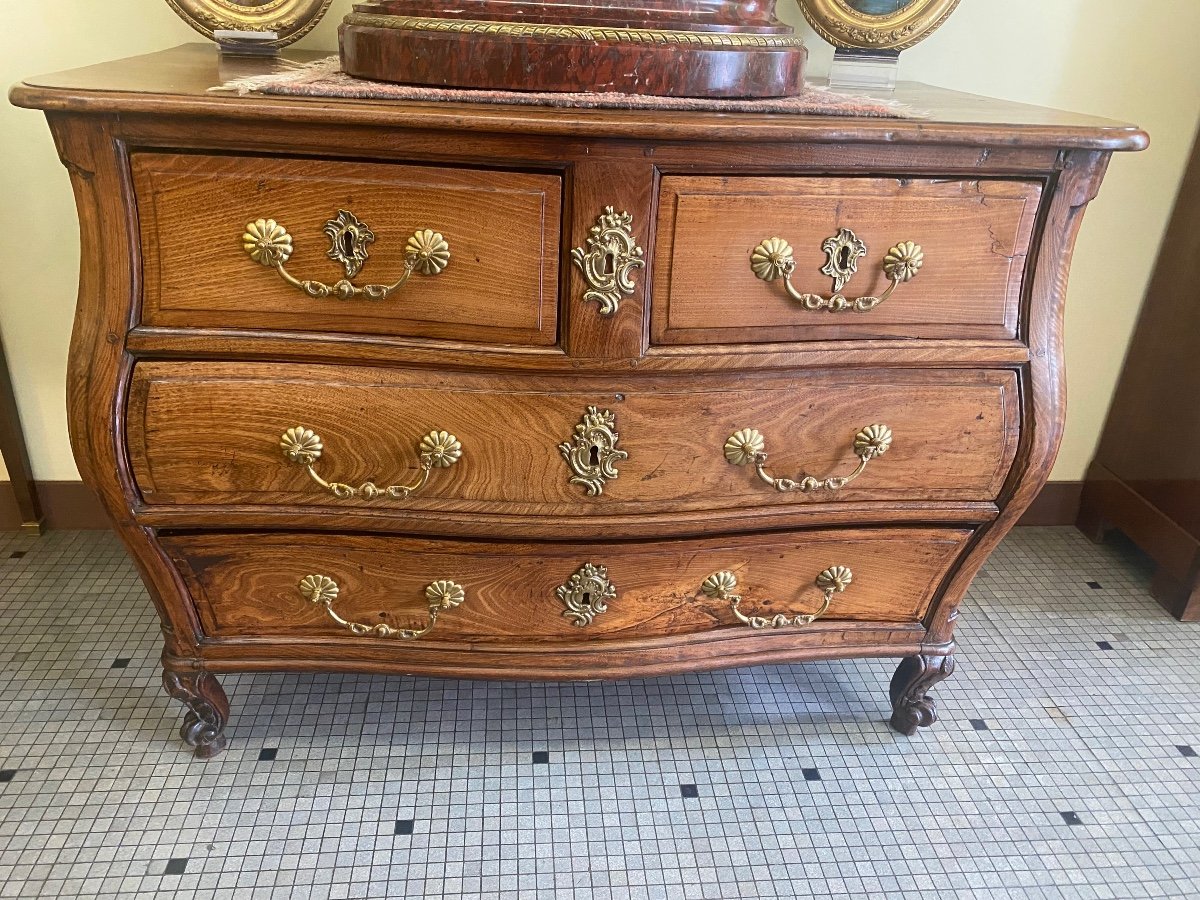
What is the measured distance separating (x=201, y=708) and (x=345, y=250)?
2.40 feet

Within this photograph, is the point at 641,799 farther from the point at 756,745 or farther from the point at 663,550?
the point at 663,550

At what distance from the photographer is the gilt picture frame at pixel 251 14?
4.41 feet

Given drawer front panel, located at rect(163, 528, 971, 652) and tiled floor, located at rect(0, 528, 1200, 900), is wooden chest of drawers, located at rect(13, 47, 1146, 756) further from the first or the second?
tiled floor, located at rect(0, 528, 1200, 900)

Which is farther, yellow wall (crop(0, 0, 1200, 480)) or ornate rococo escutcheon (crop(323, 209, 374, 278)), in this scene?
yellow wall (crop(0, 0, 1200, 480))

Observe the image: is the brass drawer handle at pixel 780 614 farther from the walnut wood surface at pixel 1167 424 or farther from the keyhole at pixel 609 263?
the walnut wood surface at pixel 1167 424

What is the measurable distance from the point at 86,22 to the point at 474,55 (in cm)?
89

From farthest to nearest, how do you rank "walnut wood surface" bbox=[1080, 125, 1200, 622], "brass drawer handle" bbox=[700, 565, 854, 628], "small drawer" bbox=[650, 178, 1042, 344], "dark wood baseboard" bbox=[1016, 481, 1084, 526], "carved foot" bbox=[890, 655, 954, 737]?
"dark wood baseboard" bbox=[1016, 481, 1084, 526] → "walnut wood surface" bbox=[1080, 125, 1200, 622] → "carved foot" bbox=[890, 655, 954, 737] → "brass drawer handle" bbox=[700, 565, 854, 628] → "small drawer" bbox=[650, 178, 1042, 344]

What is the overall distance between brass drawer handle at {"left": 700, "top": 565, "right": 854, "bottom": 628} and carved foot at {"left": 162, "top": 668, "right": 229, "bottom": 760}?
2.36ft

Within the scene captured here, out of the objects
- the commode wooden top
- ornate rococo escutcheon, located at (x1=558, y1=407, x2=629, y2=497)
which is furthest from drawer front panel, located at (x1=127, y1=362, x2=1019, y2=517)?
the commode wooden top

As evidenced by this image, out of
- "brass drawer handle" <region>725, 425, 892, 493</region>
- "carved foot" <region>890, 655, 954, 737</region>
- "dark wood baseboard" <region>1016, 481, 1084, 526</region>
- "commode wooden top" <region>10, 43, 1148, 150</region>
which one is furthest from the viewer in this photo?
"dark wood baseboard" <region>1016, 481, 1084, 526</region>

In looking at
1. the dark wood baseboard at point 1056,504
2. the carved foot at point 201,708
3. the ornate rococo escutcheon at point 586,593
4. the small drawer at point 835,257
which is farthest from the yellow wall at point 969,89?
the ornate rococo escutcheon at point 586,593

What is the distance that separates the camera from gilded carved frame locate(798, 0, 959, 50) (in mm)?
1385

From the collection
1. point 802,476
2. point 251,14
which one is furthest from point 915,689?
point 251,14

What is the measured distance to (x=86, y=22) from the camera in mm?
1421
